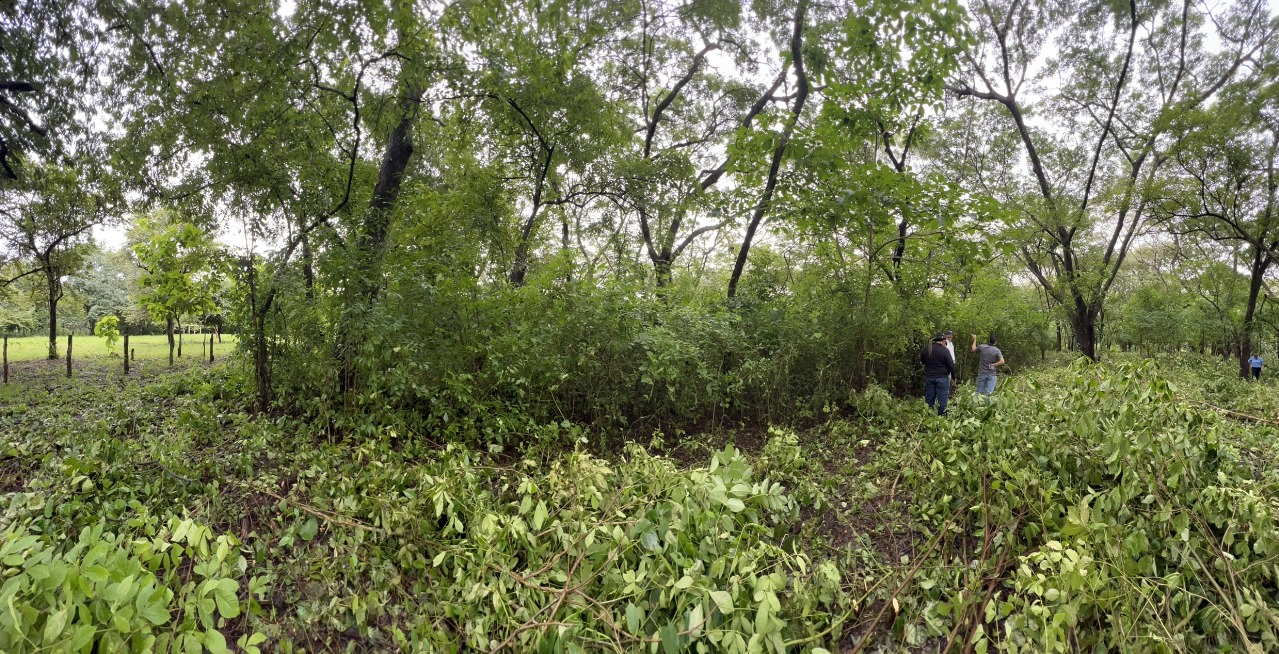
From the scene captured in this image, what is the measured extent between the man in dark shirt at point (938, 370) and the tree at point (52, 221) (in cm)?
1215

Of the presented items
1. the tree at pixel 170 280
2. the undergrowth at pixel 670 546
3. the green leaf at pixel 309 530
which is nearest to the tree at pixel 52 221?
the tree at pixel 170 280

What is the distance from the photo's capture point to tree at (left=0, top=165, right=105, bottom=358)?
8195mm

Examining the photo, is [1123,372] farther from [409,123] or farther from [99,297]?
[99,297]

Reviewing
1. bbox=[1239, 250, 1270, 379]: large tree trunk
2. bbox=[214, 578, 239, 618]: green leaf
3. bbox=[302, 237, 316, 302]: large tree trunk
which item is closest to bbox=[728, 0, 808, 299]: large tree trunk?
bbox=[302, 237, 316, 302]: large tree trunk

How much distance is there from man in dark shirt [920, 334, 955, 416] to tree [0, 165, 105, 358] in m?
12.2

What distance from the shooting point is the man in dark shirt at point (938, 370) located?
648 centimetres

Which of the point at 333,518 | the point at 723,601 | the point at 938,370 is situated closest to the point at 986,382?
the point at 938,370

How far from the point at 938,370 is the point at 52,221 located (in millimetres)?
14869

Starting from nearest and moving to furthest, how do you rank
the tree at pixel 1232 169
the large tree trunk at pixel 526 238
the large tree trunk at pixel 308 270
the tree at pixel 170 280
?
the large tree trunk at pixel 308 270
the large tree trunk at pixel 526 238
the tree at pixel 1232 169
the tree at pixel 170 280

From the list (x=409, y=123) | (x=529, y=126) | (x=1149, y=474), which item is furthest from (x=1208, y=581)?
(x=409, y=123)

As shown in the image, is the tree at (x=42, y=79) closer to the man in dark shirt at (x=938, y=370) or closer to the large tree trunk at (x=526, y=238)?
the large tree trunk at (x=526, y=238)

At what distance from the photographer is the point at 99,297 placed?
24.9 m

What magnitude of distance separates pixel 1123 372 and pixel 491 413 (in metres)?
4.33

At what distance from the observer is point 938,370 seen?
6.57m
